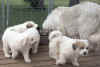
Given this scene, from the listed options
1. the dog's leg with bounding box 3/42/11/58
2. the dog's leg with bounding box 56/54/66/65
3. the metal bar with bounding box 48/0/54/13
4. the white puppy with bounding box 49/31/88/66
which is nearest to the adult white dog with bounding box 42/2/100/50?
the metal bar with bounding box 48/0/54/13

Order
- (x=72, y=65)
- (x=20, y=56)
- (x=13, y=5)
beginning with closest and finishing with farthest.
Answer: (x=72, y=65) < (x=20, y=56) < (x=13, y=5)

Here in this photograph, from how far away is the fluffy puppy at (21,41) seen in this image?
1752 mm

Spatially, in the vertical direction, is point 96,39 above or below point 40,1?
below

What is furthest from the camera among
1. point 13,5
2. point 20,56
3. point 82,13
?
point 13,5

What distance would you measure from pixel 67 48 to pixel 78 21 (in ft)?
2.33

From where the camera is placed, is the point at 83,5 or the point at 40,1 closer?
the point at 83,5

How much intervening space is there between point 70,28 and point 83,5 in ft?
1.33

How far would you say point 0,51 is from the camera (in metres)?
2.22

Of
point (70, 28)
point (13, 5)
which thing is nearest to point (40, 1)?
point (13, 5)

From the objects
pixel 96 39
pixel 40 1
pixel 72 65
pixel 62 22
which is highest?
pixel 40 1

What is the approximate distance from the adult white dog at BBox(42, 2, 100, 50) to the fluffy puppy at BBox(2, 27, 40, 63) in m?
0.68

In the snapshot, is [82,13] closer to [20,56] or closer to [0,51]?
[20,56]

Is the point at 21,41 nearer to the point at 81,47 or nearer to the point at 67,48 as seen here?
the point at 67,48

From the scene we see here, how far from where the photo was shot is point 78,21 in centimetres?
225
